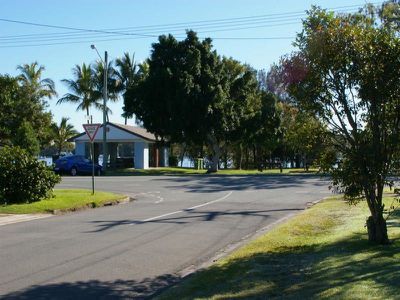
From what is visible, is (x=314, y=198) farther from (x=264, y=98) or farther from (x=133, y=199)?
(x=264, y=98)

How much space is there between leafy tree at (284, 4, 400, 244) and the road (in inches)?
121

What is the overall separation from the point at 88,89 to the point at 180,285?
5508cm

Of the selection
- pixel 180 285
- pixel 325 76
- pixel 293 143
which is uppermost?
pixel 325 76

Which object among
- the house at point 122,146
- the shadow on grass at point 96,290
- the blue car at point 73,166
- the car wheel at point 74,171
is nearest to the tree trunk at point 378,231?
the shadow on grass at point 96,290

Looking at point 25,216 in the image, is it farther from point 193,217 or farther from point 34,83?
point 34,83

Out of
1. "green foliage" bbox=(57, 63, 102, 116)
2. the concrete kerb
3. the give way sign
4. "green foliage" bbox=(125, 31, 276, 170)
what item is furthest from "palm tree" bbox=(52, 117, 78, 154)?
the concrete kerb

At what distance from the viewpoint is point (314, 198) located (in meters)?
21.5

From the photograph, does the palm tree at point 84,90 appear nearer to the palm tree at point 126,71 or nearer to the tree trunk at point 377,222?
the palm tree at point 126,71

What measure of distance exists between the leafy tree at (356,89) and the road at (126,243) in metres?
3.08

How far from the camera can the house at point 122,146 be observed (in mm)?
49906

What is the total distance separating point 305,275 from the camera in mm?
7371

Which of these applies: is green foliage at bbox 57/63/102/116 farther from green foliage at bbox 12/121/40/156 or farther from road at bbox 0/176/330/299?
road at bbox 0/176/330/299

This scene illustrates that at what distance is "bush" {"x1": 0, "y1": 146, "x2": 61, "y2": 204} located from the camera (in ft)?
61.4

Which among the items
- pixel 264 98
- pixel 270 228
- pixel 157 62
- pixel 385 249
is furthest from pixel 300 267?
pixel 264 98
